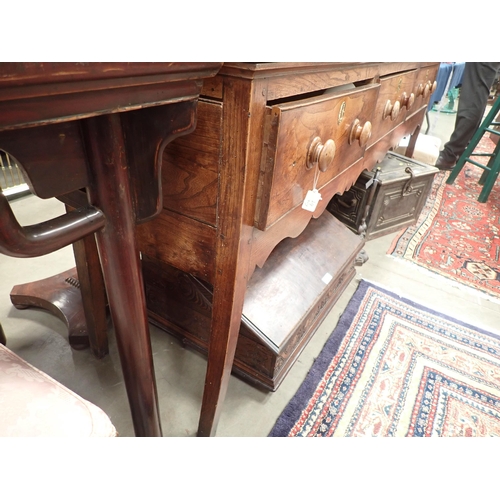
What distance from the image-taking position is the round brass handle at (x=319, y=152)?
65 cm

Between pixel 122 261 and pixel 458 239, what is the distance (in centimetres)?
201

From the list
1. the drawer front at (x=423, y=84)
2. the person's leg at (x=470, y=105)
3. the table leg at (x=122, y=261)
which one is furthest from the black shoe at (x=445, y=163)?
the table leg at (x=122, y=261)

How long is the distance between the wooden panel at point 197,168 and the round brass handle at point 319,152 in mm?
196

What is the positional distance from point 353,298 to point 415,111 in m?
0.96

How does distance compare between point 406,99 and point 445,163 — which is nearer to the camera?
point 406,99

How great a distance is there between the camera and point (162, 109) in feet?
1.50

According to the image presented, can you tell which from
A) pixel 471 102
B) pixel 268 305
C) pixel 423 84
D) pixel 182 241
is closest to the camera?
pixel 182 241

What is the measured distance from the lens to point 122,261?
21.0 inches

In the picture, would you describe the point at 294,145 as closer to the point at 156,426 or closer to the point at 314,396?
the point at 156,426

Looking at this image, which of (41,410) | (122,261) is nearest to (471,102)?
(122,261)

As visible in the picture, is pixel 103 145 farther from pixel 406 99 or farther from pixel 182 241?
pixel 406 99

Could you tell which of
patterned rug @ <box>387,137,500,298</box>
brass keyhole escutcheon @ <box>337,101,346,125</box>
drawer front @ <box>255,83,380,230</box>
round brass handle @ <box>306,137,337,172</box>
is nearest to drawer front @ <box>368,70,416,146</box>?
drawer front @ <box>255,83,380,230</box>

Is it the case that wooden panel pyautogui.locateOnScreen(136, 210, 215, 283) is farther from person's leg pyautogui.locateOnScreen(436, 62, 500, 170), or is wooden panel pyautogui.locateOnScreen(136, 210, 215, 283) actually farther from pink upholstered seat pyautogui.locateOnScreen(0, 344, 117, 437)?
person's leg pyautogui.locateOnScreen(436, 62, 500, 170)
